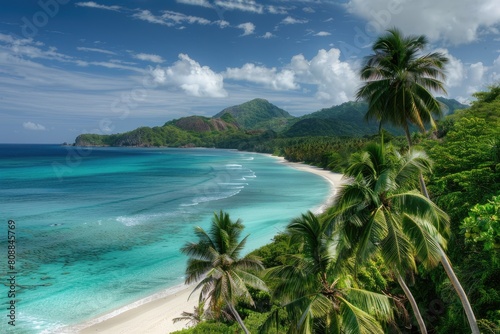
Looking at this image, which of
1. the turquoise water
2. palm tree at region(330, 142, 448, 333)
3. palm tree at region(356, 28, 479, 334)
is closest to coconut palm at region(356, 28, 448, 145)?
palm tree at region(356, 28, 479, 334)

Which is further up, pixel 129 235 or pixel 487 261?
pixel 487 261

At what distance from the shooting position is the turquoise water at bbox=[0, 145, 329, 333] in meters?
24.8

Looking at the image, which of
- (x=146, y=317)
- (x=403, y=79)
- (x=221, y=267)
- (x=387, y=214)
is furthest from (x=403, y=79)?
(x=146, y=317)

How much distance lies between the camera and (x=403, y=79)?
14.2 metres

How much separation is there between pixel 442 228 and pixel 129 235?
3624 centimetres

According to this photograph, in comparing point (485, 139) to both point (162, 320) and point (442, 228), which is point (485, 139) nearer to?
point (442, 228)

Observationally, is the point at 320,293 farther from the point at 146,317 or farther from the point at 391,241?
the point at 146,317

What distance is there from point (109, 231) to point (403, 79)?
1472 inches

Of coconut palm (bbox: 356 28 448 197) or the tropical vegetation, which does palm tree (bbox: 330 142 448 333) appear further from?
coconut palm (bbox: 356 28 448 197)

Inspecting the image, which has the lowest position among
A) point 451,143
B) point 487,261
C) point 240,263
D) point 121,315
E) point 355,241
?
point 121,315

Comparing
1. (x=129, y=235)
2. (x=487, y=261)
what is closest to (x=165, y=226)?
(x=129, y=235)

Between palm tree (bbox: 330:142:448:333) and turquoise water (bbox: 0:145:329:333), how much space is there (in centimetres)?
2055

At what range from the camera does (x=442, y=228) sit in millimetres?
9312

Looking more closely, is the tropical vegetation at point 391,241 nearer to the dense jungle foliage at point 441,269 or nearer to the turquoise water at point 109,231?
the dense jungle foliage at point 441,269
